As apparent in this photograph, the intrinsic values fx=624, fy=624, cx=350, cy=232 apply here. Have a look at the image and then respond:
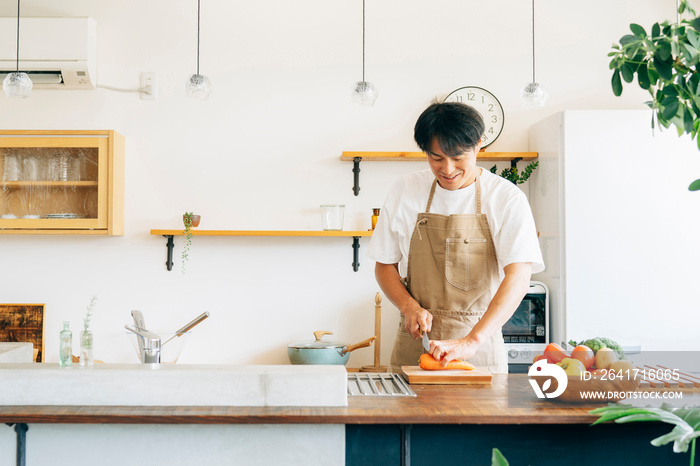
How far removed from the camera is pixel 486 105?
141 inches

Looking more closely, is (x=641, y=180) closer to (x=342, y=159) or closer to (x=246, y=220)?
(x=342, y=159)

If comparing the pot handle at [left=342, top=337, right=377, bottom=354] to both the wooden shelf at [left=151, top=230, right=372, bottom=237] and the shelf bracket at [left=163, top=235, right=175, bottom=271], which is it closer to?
the wooden shelf at [left=151, top=230, right=372, bottom=237]

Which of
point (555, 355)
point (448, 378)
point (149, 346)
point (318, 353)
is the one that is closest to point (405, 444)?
point (448, 378)

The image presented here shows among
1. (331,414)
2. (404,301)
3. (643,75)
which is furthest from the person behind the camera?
(404,301)

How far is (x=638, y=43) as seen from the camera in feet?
3.86

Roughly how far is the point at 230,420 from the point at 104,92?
2688 mm

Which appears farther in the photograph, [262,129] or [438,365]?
[262,129]

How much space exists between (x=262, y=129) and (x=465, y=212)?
1650 mm

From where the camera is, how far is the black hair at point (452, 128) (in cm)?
206

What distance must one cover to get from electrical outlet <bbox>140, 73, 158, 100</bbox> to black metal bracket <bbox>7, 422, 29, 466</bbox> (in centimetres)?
242

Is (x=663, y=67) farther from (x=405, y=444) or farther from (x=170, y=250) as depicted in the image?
(x=170, y=250)

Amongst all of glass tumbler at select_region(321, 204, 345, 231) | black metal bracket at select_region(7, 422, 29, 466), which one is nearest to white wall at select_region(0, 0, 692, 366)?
glass tumbler at select_region(321, 204, 345, 231)

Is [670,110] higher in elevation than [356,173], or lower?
lower

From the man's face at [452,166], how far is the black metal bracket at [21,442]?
146 cm
